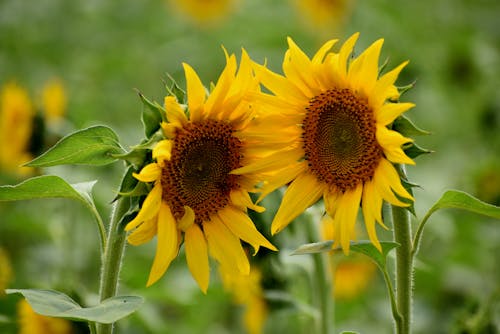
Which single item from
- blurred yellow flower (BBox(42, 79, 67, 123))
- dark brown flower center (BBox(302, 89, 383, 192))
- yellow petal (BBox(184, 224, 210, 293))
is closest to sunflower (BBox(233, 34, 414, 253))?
dark brown flower center (BBox(302, 89, 383, 192))

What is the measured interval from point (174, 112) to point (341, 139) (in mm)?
240

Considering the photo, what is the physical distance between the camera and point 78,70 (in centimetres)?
365

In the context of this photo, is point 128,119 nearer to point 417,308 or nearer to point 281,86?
point 417,308

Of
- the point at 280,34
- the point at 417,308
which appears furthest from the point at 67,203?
the point at 280,34

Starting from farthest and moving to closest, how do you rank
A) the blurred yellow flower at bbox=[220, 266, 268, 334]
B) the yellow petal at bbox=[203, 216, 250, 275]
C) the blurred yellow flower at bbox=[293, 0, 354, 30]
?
1. the blurred yellow flower at bbox=[293, 0, 354, 30]
2. the blurred yellow flower at bbox=[220, 266, 268, 334]
3. the yellow petal at bbox=[203, 216, 250, 275]

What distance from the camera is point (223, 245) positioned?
123 centimetres

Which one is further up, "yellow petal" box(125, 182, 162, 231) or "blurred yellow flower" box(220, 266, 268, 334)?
"yellow petal" box(125, 182, 162, 231)

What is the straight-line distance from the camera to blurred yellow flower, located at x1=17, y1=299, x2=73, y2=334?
5.65ft

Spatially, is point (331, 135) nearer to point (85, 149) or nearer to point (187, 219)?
point (187, 219)

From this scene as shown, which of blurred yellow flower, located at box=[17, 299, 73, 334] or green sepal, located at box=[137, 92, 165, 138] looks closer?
green sepal, located at box=[137, 92, 165, 138]

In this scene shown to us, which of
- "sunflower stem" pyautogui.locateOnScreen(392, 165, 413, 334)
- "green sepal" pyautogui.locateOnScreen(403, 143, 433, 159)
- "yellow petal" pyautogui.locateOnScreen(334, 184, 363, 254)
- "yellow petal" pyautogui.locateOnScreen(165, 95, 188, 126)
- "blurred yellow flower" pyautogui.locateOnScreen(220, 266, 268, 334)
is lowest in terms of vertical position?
"blurred yellow flower" pyautogui.locateOnScreen(220, 266, 268, 334)

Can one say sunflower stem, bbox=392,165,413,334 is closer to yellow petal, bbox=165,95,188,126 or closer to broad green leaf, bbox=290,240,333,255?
broad green leaf, bbox=290,240,333,255

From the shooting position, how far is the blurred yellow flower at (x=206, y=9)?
4.05 meters

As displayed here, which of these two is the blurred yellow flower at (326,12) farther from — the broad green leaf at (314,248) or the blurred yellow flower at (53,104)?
the broad green leaf at (314,248)
